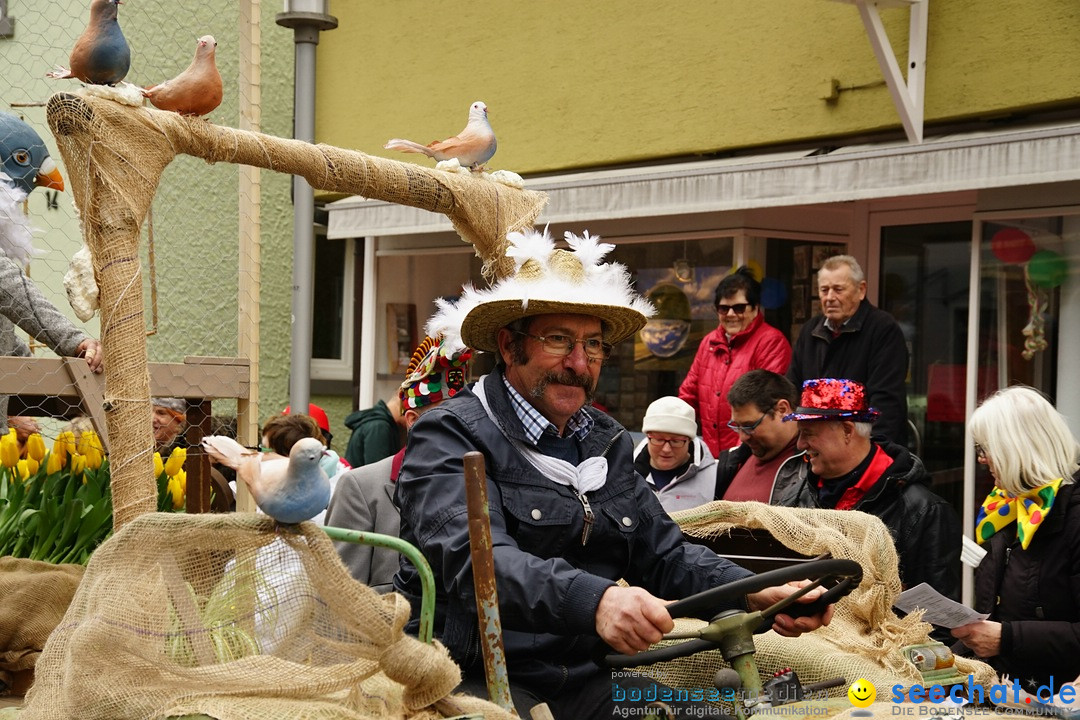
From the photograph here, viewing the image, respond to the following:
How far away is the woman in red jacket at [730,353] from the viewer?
262 inches

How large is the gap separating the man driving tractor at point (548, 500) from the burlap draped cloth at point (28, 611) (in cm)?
106

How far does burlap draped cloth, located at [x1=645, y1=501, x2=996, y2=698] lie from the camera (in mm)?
3334

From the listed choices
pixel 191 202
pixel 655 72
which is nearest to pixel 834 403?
pixel 655 72

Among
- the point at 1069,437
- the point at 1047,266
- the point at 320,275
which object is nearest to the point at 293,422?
the point at 1069,437

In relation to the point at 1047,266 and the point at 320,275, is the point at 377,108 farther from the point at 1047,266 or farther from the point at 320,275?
the point at 1047,266

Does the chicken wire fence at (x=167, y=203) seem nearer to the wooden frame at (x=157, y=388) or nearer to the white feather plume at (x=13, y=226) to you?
the wooden frame at (x=157, y=388)

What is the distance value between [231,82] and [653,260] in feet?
12.9

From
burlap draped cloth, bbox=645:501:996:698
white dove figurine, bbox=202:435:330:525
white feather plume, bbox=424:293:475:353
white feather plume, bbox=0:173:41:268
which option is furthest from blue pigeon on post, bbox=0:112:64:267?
burlap draped cloth, bbox=645:501:996:698

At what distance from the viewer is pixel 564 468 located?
3.03 metres

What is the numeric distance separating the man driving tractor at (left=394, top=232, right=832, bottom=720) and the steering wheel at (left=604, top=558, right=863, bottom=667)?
119mm

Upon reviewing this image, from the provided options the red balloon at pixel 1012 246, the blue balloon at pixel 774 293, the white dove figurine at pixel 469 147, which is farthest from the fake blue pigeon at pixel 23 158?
the blue balloon at pixel 774 293

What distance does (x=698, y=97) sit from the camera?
25.6ft

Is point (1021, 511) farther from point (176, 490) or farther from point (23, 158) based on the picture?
point (23, 158)

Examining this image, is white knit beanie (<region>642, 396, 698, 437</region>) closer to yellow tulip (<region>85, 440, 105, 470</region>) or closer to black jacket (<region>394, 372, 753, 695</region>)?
black jacket (<region>394, 372, 753, 695</region>)
